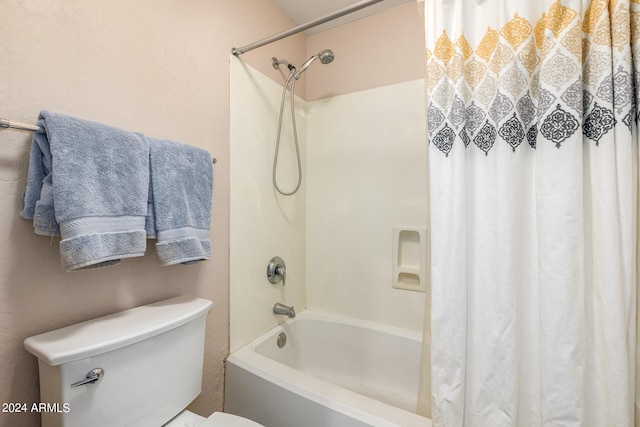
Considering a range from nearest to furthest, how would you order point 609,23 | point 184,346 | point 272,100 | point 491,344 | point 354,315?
point 609,23 < point 491,344 < point 184,346 < point 272,100 < point 354,315

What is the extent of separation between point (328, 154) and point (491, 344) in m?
1.39

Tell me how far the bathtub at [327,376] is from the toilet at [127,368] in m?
0.23

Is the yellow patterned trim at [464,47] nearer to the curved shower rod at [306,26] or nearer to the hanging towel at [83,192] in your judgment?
the curved shower rod at [306,26]

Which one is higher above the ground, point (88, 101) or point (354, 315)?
point (88, 101)

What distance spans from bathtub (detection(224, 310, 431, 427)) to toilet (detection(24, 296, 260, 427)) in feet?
0.75

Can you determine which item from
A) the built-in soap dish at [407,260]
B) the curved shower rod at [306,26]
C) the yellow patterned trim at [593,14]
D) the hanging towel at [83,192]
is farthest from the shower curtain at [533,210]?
the hanging towel at [83,192]

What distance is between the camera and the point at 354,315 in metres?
1.79

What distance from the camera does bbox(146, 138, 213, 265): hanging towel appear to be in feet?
3.07

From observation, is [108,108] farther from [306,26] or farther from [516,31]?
[516,31]

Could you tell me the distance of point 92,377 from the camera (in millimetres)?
728

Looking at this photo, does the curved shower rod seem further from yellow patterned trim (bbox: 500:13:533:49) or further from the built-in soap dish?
the built-in soap dish

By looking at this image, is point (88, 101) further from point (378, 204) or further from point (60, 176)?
point (378, 204)

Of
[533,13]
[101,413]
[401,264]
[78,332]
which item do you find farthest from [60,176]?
[401,264]

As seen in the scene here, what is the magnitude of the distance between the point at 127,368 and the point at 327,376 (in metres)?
1.25
